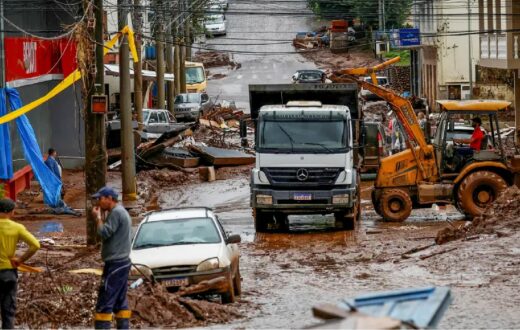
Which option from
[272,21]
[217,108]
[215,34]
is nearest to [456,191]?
[217,108]

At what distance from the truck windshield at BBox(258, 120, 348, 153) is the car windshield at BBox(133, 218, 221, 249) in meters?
8.15

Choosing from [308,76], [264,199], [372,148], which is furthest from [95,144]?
[308,76]

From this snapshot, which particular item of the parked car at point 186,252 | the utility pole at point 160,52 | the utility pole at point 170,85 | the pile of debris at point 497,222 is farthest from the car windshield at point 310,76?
the parked car at point 186,252

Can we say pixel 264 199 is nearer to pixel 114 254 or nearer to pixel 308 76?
pixel 114 254

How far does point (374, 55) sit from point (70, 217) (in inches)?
2441

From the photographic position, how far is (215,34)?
98375 millimetres

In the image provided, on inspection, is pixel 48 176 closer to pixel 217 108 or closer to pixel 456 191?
pixel 456 191

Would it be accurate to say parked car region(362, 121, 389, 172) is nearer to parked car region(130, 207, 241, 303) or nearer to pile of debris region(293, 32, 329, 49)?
parked car region(130, 207, 241, 303)

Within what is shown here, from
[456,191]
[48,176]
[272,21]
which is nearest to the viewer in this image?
[456,191]

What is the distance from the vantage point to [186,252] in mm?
16953

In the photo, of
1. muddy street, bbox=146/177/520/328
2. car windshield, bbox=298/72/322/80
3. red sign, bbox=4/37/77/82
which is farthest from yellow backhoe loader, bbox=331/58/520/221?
car windshield, bbox=298/72/322/80

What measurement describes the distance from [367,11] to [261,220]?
67440 millimetres

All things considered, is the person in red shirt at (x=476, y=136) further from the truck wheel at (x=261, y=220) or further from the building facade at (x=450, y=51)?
the building facade at (x=450, y=51)

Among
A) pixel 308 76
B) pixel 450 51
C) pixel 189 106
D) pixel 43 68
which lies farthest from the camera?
pixel 308 76
